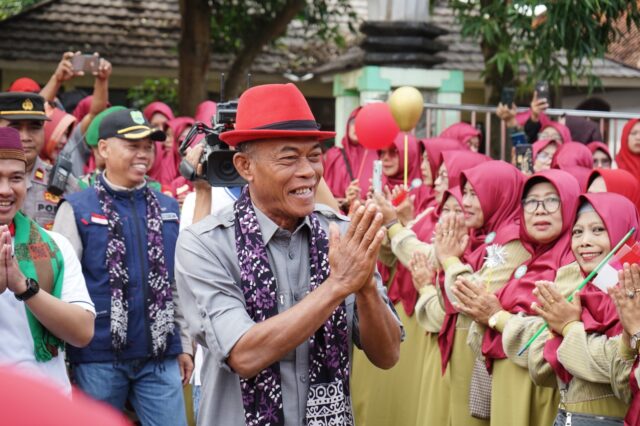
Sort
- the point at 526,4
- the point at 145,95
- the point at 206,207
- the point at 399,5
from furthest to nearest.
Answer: the point at 145,95 < the point at 399,5 < the point at 526,4 < the point at 206,207

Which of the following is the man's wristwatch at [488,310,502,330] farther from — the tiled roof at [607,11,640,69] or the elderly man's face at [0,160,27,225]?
the tiled roof at [607,11,640,69]

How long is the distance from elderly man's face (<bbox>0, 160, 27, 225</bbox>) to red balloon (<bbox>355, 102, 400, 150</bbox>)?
4080 millimetres

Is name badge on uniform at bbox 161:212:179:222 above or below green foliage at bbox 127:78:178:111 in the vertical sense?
below

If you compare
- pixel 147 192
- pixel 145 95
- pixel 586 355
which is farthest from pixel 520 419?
pixel 145 95

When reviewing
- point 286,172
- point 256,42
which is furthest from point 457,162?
point 256,42

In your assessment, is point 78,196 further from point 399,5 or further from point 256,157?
point 399,5

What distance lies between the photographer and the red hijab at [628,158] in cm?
815

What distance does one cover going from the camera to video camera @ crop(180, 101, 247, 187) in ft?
14.3

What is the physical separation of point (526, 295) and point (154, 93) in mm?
13134

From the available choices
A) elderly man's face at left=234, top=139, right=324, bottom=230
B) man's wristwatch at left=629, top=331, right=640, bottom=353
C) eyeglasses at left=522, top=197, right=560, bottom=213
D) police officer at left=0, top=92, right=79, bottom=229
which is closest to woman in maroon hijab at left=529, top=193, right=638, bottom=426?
man's wristwatch at left=629, top=331, right=640, bottom=353

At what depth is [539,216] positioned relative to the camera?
5219mm

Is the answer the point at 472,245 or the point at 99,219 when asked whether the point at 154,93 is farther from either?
the point at 99,219

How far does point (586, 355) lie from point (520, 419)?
885mm

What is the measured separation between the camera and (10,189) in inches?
161
